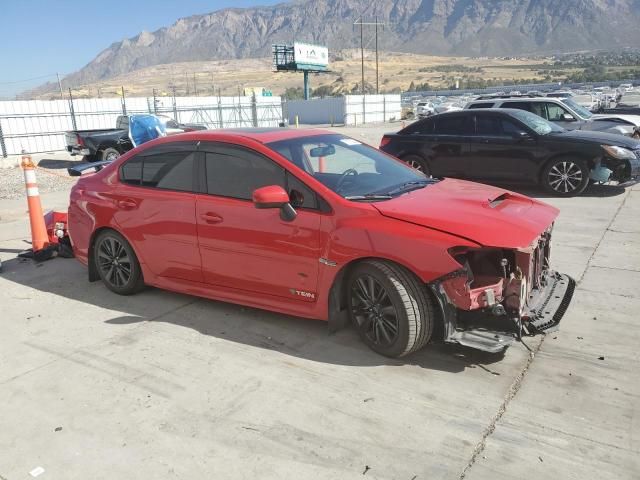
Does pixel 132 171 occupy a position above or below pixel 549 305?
above

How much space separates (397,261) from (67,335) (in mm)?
2781

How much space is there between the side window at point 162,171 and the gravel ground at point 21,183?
8.85 metres

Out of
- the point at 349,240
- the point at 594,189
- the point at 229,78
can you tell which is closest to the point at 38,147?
the point at 594,189

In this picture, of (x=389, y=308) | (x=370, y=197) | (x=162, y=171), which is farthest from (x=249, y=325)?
(x=162, y=171)

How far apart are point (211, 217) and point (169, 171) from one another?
28.7 inches

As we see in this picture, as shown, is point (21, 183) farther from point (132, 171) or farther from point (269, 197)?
point (269, 197)

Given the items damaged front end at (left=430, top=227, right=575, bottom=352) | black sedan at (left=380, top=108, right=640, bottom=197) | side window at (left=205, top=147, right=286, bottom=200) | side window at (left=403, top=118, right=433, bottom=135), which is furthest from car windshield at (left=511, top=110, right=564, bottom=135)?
side window at (left=205, top=147, right=286, bottom=200)

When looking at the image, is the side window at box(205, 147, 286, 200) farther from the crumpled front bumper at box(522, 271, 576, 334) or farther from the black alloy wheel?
the crumpled front bumper at box(522, 271, 576, 334)

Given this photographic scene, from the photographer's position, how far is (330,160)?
4824 mm

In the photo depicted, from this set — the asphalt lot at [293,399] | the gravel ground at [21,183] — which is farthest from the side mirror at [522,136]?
the gravel ground at [21,183]

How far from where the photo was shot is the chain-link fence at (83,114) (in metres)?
23.4

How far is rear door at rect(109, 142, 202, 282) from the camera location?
189 inches

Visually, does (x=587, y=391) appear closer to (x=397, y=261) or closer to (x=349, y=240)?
(x=397, y=261)

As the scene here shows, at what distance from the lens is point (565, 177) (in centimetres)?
985
